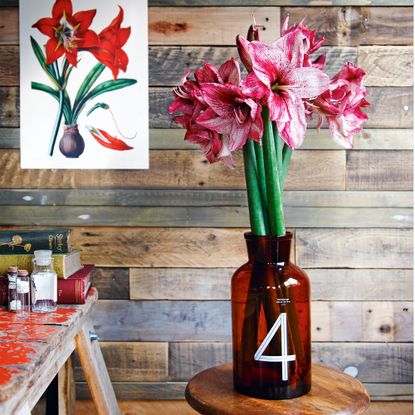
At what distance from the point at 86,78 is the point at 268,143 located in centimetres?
74

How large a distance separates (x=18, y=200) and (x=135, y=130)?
39cm

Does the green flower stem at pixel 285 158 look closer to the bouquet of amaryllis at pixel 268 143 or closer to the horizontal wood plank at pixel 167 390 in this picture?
the bouquet of amaryllis at pixel 268 143

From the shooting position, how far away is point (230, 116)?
3.83ft

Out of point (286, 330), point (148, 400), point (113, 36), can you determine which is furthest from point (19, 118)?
point (286, 330)

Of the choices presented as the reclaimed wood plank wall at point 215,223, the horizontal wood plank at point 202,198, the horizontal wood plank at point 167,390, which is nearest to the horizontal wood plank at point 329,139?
the reclaimed wood plank wall at point 215,223

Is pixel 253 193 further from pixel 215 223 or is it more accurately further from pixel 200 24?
pixel 200 24

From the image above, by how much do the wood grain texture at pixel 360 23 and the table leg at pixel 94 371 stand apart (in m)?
1.04

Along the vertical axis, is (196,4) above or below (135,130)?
above

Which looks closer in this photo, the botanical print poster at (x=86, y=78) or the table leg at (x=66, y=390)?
the table leg at (x=66, y=390)

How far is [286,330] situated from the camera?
1.19 metres

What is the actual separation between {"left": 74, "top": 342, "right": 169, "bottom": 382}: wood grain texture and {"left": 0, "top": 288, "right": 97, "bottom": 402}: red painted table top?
28 cm

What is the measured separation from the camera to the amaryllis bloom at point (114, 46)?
172cm

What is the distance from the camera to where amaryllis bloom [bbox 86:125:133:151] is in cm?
173

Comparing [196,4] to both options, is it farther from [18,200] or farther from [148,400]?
[148,400]
